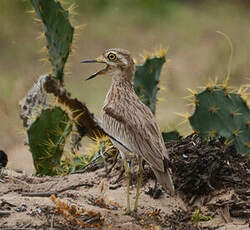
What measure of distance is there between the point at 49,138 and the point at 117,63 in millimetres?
1565

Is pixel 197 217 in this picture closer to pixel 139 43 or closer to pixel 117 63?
pixel 117 63

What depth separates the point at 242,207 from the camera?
190 inches

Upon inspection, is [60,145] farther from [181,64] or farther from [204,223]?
[181,64]

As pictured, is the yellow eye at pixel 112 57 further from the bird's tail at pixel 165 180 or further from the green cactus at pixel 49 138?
the green cactus at pixel 49 138

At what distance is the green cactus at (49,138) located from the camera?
6062 millimetres

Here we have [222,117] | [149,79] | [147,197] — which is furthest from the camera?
[149,79]

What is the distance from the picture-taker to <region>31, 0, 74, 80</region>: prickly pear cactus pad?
21.4 ft

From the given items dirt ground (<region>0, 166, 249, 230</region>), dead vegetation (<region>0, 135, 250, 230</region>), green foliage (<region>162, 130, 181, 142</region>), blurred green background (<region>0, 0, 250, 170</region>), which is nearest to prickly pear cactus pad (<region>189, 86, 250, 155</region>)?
dead vegetation (<region>0, 135, 250, 230</region>)

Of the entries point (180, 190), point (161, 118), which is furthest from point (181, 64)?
point (180, 190)

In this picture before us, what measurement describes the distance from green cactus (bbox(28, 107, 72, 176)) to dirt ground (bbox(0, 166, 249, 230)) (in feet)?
2.02

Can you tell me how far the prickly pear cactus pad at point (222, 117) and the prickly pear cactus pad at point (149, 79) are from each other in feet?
2.45

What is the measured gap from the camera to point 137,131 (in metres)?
4.53

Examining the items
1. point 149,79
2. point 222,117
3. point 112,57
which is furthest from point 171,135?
point 112,57

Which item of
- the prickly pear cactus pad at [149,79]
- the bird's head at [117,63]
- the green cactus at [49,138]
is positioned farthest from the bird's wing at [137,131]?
the prickly pear cactus pad at [149,79]
